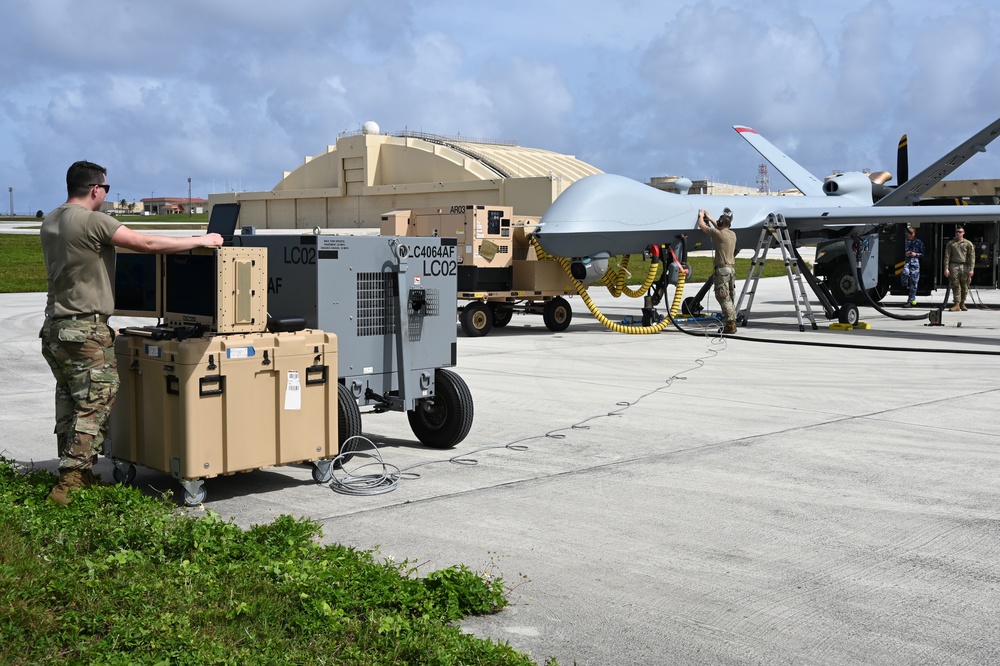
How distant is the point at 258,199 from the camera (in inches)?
3194

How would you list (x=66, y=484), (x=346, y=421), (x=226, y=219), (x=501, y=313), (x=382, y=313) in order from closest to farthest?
(x=66, y=484)
(x=346, y=421)
(x=226, y=219)
(x=382, y=313)
(x=501, y=313)

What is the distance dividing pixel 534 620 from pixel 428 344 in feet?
12.6

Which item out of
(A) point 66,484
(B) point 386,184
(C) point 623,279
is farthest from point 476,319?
(B) point 386,184

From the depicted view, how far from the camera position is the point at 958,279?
2209cm

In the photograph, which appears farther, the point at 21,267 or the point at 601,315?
the point at 21,267

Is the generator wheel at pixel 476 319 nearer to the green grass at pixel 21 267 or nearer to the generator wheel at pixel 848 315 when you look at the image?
the generator wheel at pixel 848 315

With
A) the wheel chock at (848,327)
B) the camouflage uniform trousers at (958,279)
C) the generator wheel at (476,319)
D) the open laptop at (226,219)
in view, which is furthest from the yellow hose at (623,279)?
the open laptop at (226,219)

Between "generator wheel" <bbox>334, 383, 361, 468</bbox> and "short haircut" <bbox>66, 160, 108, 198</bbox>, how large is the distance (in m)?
2.17

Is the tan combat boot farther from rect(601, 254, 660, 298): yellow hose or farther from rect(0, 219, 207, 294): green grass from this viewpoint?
rect(0, 219, 207, 294): green grass

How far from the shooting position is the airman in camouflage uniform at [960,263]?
2114 centimetres

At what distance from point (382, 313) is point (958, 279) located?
1825cm

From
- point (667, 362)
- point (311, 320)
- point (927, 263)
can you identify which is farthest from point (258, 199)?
point (311, 320)

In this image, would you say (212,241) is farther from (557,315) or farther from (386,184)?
(386,184)

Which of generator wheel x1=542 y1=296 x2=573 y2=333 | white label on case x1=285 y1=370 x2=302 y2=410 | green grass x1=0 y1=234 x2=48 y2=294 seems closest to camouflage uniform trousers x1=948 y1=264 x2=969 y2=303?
generator wheel x1=542 y1=296 x2=573 y2=333
